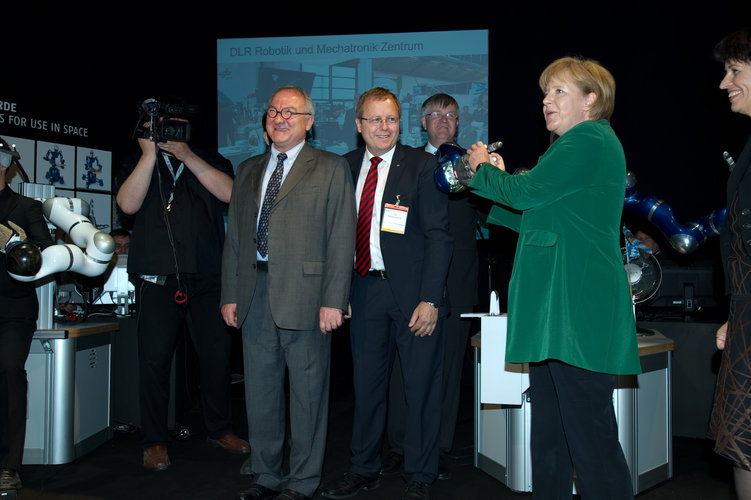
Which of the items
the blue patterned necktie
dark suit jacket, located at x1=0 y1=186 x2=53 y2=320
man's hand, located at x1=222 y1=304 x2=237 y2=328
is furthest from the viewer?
dark suit jacket, located at x1=0 y1=186 x2=53 y2=320

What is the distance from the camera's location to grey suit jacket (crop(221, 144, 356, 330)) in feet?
8.61

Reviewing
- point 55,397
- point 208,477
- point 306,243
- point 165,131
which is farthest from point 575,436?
point 55,397

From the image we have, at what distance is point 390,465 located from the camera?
10.5ft

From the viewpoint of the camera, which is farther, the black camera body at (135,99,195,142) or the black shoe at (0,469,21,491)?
the black camera body at (135,99,195,142)

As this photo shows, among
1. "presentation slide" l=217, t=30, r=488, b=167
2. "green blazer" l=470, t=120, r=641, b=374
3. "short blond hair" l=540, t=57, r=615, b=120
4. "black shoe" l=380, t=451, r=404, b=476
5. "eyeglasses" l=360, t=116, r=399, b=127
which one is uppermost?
"presentation slide" l=217, t=30, r=488, b=167

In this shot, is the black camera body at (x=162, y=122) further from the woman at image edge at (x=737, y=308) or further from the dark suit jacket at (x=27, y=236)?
the woman at image edge at (x=737, y=308)

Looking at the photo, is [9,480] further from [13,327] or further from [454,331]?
[454,331]

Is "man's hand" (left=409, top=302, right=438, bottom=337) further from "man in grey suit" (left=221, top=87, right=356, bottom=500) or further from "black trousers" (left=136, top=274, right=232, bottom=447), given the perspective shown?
"black trousers" (left=136, top=274, right=232, bottom=447)

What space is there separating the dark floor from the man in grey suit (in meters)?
0.31

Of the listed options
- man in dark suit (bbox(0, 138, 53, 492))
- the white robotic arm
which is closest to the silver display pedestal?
man in dark suit (bbox(0, 138, 53, 492))

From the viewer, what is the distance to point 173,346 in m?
3.41

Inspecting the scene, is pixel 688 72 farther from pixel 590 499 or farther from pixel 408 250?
pixel 590 499

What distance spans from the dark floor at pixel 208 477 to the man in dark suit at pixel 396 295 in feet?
0.79

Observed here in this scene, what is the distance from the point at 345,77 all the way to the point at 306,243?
3.51 metres
